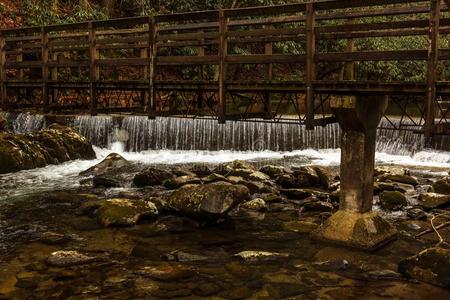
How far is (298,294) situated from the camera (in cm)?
789

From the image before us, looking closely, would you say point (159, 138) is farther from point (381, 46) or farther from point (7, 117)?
point (381, 46)

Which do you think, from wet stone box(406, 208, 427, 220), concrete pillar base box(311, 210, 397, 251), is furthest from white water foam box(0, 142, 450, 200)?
concrete pillar base box(311, 210, 397, 251)

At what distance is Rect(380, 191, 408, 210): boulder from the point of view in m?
13.0

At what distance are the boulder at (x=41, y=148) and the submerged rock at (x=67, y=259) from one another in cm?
909

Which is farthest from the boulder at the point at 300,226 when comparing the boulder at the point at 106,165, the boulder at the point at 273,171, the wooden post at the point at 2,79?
the wooden post at the point at 2,79

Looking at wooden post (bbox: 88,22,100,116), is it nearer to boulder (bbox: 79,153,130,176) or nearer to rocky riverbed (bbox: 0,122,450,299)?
rocky riverbed (bbox: 0,122,450,299)

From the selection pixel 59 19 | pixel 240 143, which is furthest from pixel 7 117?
pixel 240 143

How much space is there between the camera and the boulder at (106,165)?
17.4m

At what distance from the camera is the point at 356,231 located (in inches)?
396

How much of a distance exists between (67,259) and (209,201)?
3.49 m

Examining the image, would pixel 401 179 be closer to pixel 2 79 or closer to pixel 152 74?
pixel 152 74

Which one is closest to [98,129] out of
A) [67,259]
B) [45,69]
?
[45,69]

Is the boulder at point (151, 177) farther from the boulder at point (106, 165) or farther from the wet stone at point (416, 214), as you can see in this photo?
the wet stone at point (416, 214)

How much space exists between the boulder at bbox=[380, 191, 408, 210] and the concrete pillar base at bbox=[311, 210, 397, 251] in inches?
98.4
